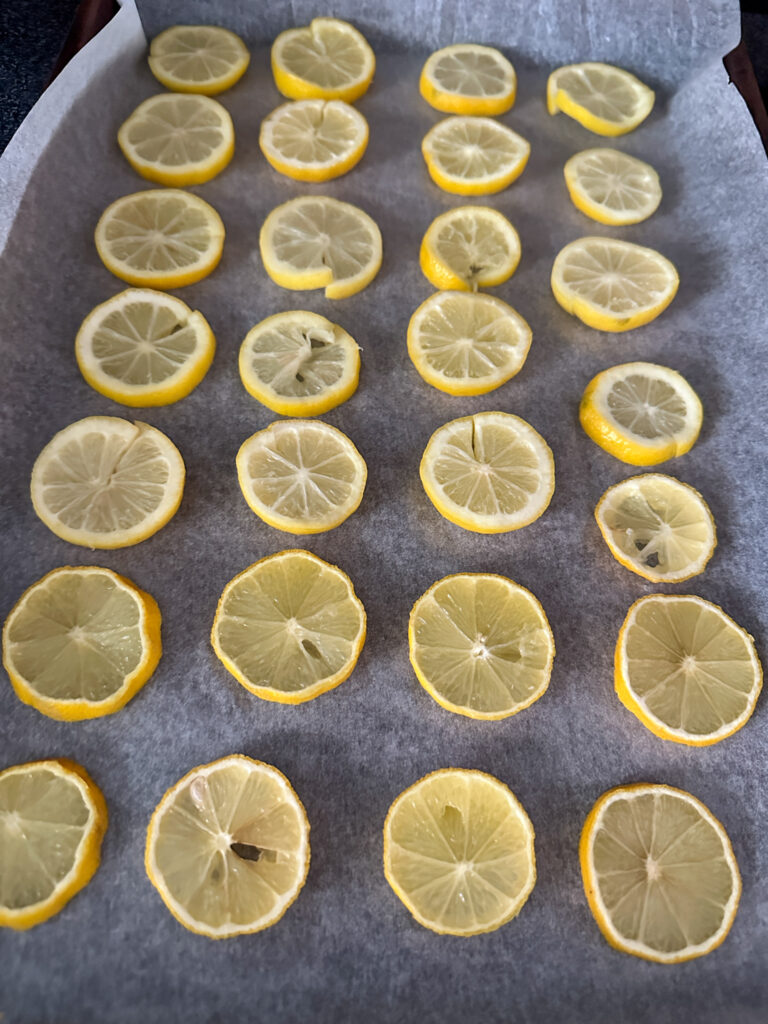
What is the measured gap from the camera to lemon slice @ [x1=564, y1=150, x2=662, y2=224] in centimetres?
245

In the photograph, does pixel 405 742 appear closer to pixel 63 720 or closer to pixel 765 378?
pixel 63 720

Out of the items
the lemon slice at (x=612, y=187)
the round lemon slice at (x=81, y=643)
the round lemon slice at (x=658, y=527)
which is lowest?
the round lemon slice at (x=658, y=527)

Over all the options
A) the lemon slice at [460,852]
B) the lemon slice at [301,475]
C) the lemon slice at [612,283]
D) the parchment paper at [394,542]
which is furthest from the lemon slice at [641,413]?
the lemon slice at [460,852]

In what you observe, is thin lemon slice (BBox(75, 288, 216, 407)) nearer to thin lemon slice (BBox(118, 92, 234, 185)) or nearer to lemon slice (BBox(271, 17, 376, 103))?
thin lemon slice (BBox(118, 92, 234, 185))

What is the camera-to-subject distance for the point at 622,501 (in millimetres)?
2049

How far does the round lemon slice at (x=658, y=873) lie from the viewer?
164 cm

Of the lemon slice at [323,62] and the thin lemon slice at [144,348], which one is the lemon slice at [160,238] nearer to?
the thin lemon slice at [144,348]

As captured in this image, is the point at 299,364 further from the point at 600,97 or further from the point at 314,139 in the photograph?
the point at 600,97

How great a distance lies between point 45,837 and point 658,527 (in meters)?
1.63

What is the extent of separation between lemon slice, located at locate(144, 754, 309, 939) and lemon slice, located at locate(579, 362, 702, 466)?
1.23 m

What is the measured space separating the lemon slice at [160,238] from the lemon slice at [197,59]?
1.60 feet

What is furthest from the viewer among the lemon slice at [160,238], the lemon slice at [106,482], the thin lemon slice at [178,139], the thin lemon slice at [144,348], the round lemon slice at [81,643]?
the thin lemon slice at [178,139]

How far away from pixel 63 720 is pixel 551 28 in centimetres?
268

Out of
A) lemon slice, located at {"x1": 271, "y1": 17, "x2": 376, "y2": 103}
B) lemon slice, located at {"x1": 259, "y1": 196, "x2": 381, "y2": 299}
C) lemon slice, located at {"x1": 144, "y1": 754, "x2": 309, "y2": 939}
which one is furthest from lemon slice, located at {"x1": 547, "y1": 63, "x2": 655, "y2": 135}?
lemon slice, located at {"x1": 144, "y1": 754, "x2": 309, "y2": 939}
